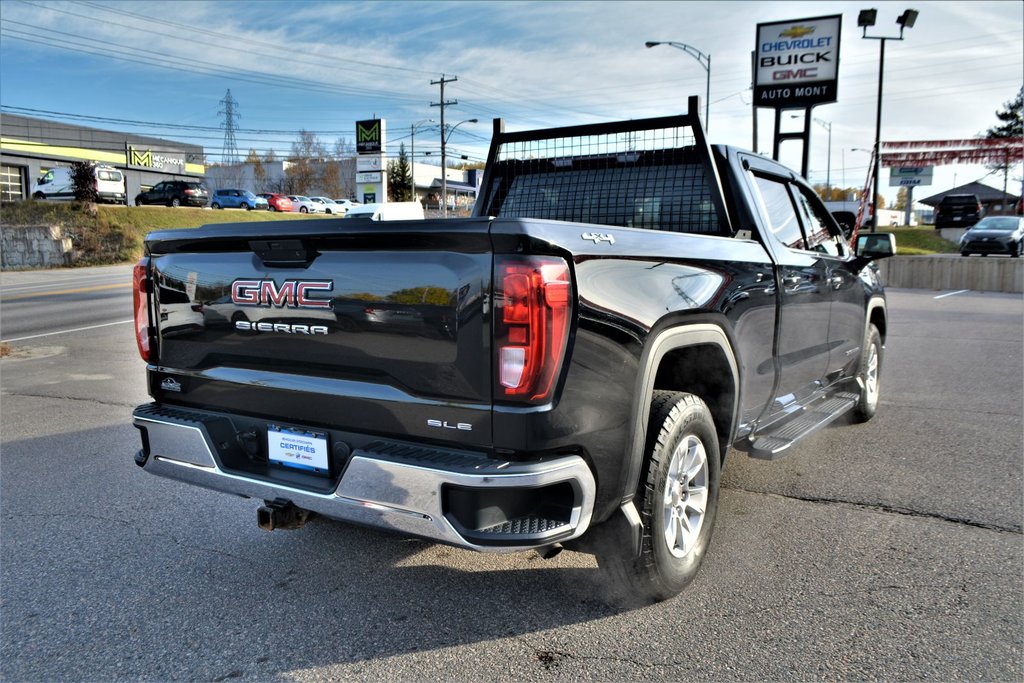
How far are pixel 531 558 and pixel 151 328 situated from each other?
2024 millimetres

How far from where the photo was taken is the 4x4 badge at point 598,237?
2635mm

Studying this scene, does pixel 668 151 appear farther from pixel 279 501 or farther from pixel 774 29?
pixel 774 29

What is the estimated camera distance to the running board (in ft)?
12.8

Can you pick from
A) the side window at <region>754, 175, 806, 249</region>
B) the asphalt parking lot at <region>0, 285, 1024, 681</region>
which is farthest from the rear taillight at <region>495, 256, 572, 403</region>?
the side window at <region>754, 175, 806, 249</region>

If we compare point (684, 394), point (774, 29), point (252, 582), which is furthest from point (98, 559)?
point (774, 29)

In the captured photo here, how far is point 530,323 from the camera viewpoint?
246 cm

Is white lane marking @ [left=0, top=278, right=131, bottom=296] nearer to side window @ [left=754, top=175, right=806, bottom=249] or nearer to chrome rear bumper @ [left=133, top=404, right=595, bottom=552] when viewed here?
side window @ [left=754, top=175, right=806, bottom=249]

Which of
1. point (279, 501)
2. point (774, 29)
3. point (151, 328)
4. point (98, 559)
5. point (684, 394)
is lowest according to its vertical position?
point (98, 559)

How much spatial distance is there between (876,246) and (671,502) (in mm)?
3346

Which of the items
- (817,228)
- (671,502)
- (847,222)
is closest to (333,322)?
(671,502)

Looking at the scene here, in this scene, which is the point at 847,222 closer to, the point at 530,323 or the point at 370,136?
the point at 530,323

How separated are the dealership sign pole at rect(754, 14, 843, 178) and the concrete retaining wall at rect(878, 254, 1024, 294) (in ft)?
15.8

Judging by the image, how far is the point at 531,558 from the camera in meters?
3.61

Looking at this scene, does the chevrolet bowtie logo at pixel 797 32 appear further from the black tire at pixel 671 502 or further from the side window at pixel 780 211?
the black tire at pixel 671 502
